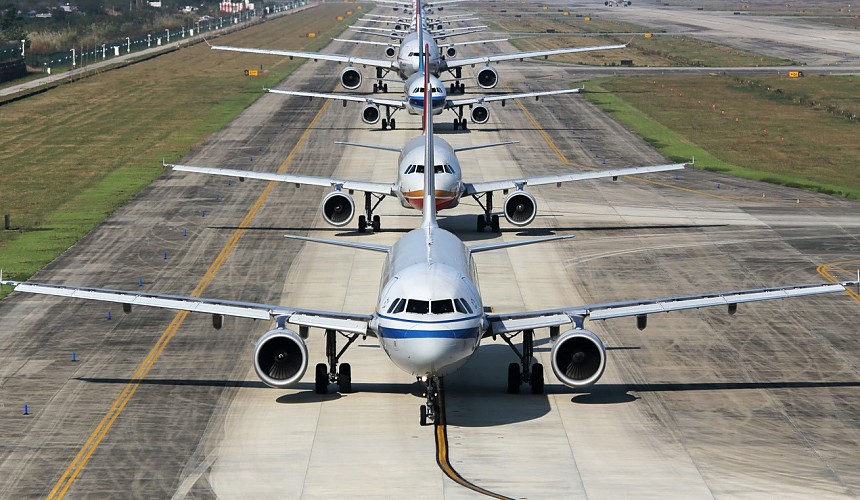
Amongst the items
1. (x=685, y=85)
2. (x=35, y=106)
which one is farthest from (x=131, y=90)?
(x=685, y=85)

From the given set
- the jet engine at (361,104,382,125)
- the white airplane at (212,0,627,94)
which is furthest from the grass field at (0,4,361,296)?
the jet engine at (361,104,382,125)

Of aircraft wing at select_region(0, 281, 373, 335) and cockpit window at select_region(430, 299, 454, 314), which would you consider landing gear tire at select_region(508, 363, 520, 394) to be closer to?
aircraft wing at select_region(0, 281, 373, 335)

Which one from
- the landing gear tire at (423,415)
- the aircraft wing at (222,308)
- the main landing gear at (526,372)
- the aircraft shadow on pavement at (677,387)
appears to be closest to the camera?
the landing gear tire at (423,415)

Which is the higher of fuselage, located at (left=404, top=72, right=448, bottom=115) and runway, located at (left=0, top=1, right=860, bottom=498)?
fuselage, located at (left=404, top=72, right=448, bottom=115)

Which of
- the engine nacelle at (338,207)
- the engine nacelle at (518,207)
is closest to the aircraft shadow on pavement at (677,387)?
the engine nacelle at (518,207)

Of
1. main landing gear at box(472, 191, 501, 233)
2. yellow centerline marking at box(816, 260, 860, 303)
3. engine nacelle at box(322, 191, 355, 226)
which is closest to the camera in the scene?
yellow centerline marking at box(816, 260, 860, 303)

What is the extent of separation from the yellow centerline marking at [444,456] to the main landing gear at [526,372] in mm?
1983

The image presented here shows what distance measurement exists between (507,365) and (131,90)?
9241 centimetres

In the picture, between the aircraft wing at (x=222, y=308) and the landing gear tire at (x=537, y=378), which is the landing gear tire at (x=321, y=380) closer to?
the aircraft wing at (x=222, y=308)

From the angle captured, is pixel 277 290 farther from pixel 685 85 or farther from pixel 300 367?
pixel 685 85

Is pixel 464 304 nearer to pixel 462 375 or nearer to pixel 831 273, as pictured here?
pixel 462 375

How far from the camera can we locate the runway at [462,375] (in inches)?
1228

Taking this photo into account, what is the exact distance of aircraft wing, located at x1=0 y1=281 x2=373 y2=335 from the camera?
34.8 m

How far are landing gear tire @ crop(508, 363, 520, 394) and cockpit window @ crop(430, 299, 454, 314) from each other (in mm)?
4634
